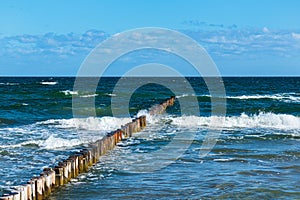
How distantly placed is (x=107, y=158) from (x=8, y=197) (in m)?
6.71

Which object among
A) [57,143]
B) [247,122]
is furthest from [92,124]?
[247,122]

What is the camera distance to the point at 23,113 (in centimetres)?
3431

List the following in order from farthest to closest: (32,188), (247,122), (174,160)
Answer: (247,122) < (174,160) < (32,188)

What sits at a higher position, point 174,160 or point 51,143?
point 51,143

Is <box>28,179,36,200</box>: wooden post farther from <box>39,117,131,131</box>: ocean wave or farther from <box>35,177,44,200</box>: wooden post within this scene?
<box>39,117,131,131</box>: ocean wave

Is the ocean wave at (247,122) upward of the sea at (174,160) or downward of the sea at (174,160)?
upward

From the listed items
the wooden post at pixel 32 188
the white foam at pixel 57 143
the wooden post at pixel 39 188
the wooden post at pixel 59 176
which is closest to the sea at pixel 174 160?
the white foam at pixel 57 143

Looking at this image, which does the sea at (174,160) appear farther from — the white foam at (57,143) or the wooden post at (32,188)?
the wooden post at (32,188)

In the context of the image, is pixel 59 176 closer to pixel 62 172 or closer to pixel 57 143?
pixel 62 172

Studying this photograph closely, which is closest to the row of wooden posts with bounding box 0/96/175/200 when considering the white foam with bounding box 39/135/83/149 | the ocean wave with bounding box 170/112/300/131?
the white foam with bounding box 39/135/83/149

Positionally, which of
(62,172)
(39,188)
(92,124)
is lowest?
(39,188)

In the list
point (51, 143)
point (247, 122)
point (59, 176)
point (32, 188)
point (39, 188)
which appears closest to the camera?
point (32, 188)

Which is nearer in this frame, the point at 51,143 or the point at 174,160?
the point at 174,160

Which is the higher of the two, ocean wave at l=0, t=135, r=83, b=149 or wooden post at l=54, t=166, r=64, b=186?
ocean wave at l=0, t=135, r=83, b=149
